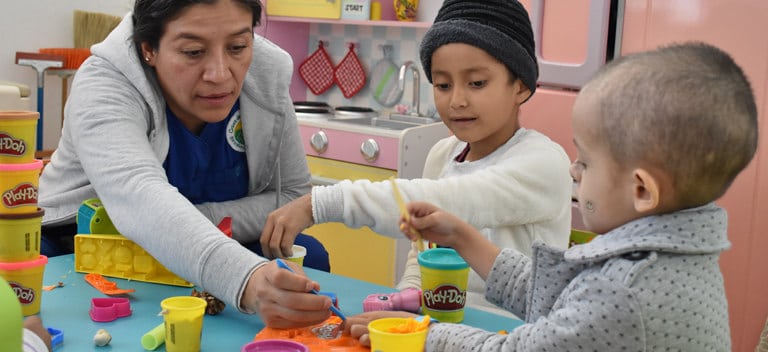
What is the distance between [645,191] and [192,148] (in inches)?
42.6

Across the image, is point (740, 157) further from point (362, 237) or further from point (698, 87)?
point (362, 237)

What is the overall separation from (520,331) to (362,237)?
7.89ft

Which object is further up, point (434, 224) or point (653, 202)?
point (653, 202)

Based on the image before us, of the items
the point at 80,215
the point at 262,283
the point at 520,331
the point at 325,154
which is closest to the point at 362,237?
the point at 325,154

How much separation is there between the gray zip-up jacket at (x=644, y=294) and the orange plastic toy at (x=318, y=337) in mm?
219

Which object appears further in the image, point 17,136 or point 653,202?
point 17,136

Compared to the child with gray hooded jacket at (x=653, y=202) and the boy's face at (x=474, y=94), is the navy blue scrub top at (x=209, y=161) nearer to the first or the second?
the boy's face at (x=474, y=94)

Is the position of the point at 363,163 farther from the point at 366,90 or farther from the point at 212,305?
the point at 212,305

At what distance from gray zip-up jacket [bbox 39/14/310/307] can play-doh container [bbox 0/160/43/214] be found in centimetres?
19

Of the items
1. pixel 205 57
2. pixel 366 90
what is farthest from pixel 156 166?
pixel 366 90

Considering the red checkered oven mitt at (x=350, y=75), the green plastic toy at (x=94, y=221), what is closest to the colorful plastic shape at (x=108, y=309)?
the green plastic toy at (x=94, y=221)

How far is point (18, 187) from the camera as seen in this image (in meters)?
1.31

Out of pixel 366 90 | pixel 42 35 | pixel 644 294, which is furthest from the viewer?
pixel 42 35

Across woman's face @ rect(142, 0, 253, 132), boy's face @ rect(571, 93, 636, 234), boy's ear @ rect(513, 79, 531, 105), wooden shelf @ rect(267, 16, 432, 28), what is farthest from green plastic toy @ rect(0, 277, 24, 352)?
wooden shelf @ rect(267, 16, 432, 28)
